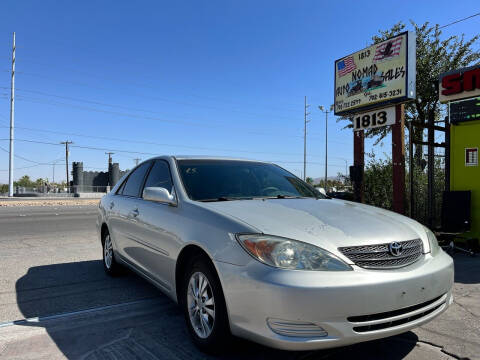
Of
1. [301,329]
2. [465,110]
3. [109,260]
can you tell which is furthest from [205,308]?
[465,110]

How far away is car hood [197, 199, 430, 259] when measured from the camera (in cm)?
253

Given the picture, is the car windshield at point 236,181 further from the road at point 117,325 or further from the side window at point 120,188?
the side window at point 120,188

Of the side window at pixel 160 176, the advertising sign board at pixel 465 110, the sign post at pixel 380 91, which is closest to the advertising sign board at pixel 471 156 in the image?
the advertising sign board at pixel 465 110

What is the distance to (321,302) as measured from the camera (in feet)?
7.33

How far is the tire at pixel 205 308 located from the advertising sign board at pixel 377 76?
7425mm

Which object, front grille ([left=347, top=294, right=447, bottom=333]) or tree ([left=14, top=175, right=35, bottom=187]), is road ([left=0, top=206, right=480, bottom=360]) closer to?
front grille ([left=347, top=294, right=447, bottom=333])

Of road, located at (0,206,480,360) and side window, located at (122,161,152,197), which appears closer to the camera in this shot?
road, located at (0,206,480,360)

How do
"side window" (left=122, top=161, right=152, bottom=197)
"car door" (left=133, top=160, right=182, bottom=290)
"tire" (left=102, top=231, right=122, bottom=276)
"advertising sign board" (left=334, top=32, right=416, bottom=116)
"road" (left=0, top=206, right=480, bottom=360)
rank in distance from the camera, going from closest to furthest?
"road" (left=0, top=206, right=480, bottom=360) < "car door" (left=133, top=160, right=182, bottom=290) < "side window" (left=122, top=161, right=152, bottom=197) < "tire" (left=102, top=231, right=122, bottom=276) < "advertising sign board" (left=334, top=32, right=416, bottom=116)

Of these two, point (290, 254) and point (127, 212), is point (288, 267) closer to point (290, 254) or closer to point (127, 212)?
point (290, 254)

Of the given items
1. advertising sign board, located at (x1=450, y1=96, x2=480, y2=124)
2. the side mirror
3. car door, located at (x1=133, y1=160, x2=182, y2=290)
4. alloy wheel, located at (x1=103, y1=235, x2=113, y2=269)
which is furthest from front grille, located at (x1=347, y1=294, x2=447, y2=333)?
advertising sign board, located at (x1=450, y1=96, x2=480, y2=124)

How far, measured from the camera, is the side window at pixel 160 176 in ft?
12.6

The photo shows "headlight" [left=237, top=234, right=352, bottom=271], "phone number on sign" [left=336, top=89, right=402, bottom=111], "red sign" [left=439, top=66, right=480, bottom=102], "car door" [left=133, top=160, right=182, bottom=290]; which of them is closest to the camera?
"headlight" [left=237, top=234, right=352, bottom=271]

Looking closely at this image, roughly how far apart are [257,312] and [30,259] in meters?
5.51

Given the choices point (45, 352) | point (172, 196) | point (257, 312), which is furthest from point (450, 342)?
point (45, 352)
